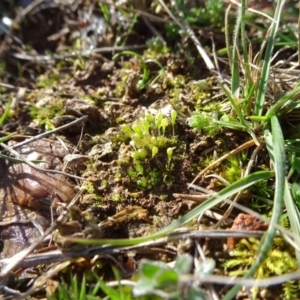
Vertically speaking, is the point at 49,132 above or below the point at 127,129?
above

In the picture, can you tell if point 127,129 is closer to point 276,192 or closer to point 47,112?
point 47,112

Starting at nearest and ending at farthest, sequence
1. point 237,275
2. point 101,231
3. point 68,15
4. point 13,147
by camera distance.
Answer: point 237,275
point 101,231
point 13,147
point 68,15

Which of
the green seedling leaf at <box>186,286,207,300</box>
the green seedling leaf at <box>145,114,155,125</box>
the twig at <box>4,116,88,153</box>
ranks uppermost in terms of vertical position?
the twig at <box>4,116,88,153</box>

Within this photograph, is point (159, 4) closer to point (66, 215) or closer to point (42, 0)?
point (42, 0)

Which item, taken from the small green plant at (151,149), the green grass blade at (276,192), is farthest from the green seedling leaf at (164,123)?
the green grass blade at (276,192)

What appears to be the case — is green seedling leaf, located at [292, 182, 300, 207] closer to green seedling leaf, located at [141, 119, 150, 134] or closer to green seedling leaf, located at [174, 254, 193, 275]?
green seedling leaf, located at [174, 254, 193, 275]

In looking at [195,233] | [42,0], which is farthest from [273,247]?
[42,0]

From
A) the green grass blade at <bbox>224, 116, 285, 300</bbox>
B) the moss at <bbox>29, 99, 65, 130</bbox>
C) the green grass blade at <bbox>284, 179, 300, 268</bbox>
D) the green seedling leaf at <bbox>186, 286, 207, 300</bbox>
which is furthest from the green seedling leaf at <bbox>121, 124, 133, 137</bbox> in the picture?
the green seedling leaf at <bbox>186, 286, 207, 300</bbox>


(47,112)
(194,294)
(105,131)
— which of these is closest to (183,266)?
(194,294)
